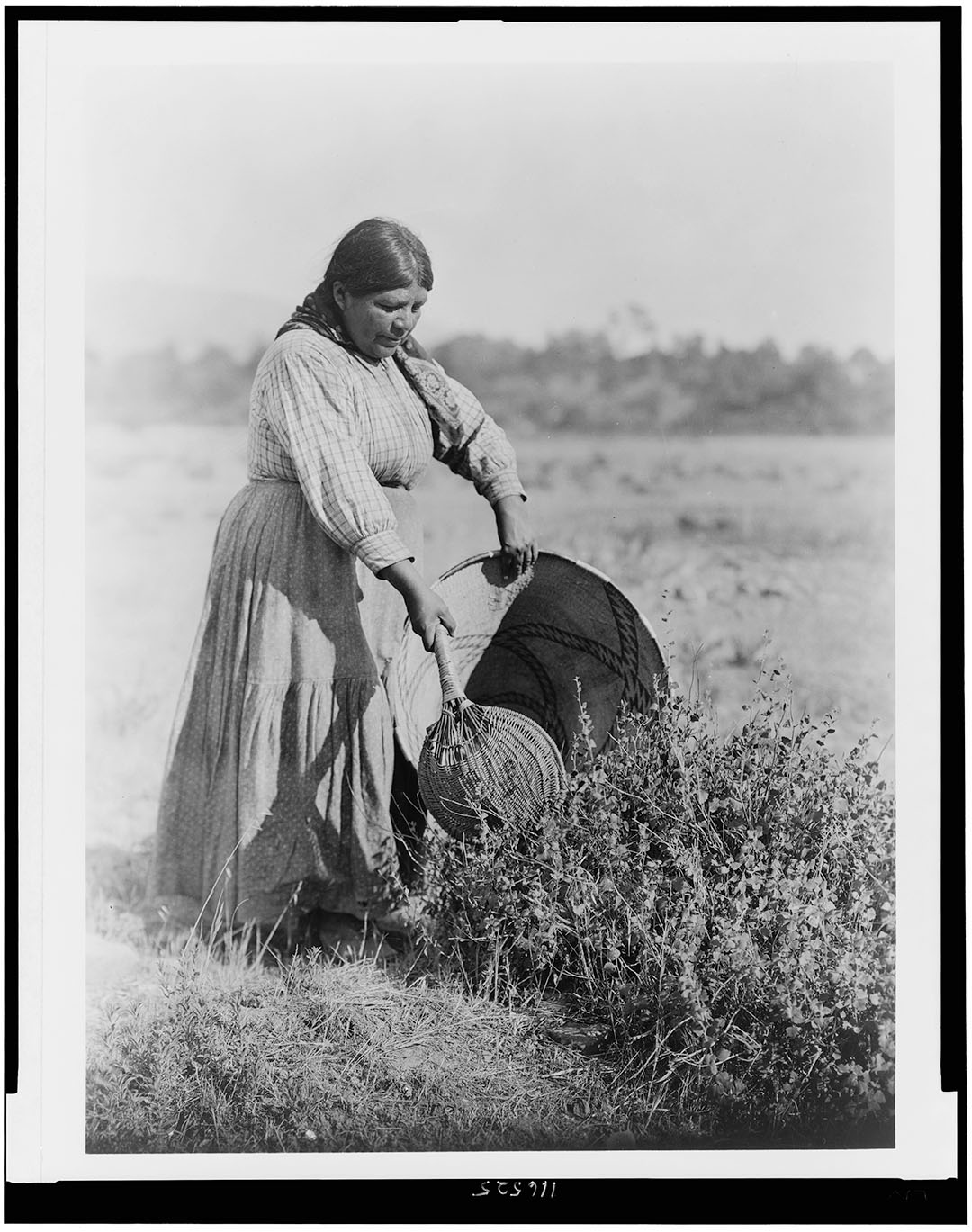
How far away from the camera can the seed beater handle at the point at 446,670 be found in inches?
128

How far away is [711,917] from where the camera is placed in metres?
3.23

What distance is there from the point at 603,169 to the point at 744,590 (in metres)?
1.19

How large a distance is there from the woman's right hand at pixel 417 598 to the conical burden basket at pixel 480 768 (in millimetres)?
28

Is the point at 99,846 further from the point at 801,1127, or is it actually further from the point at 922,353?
the point at 922,353

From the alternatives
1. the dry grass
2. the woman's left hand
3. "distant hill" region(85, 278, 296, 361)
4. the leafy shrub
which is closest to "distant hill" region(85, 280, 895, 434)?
"distant hill" region(85, 278, 296, 361)

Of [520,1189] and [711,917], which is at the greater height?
[711,917]

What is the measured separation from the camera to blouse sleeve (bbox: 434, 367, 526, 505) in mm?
3529

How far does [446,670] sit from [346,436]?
635 millimetres

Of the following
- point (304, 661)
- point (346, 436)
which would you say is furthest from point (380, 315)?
point (304, 661)

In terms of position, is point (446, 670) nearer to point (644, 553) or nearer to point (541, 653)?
point (541, 653)

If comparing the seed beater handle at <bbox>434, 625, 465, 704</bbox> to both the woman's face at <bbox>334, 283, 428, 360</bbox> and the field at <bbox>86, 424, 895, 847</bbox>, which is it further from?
the woman's face at <bbox>334, 283, 428, 360</bbox>

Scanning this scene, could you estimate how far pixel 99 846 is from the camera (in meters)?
3.42

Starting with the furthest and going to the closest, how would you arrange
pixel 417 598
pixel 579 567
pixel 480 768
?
pixel 579 567, pixel 480 768, pixel 417 598

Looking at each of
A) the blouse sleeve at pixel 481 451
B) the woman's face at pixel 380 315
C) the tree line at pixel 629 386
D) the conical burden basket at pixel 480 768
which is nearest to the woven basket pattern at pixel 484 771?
the conical burden basket at pixel 480 768
